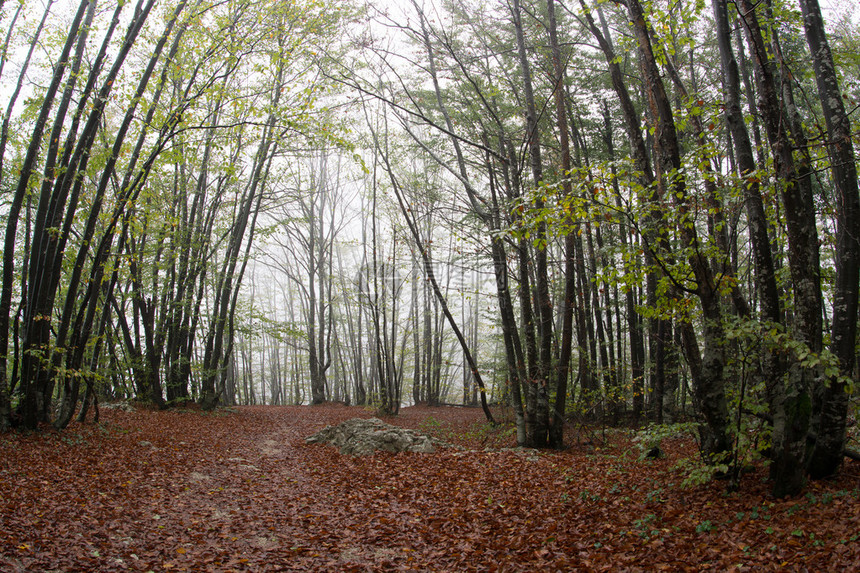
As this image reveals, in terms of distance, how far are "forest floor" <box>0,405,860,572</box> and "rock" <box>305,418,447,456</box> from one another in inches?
31.9

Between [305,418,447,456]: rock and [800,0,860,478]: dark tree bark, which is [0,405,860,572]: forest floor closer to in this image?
[800,0,860,478]: dark tree bark

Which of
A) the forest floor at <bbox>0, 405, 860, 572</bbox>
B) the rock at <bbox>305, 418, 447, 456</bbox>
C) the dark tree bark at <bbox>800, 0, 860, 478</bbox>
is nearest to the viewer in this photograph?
the forest floor at <bbox>0, 405, 860, 572</bbox>

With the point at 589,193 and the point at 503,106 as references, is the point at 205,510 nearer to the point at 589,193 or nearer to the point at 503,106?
the point at 589,193

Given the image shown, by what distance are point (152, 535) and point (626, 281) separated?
16.6 ft

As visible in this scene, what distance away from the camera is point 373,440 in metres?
→ 8.77

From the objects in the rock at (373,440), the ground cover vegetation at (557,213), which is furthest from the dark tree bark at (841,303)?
the rock at (373,440)

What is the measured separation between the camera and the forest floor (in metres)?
3.60

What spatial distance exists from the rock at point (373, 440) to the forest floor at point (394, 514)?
0.81 metres

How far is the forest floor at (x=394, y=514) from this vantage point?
11.8ft

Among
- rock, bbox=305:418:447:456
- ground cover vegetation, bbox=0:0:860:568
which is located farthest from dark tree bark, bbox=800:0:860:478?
rock, bbox=305:418:447:456

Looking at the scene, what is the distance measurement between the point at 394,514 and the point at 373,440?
358cm

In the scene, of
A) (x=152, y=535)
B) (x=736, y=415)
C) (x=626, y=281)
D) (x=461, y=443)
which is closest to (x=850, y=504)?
(x=736, y=415)

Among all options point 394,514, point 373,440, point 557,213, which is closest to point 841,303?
point 557,213

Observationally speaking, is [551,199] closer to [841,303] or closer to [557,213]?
[557,213]
